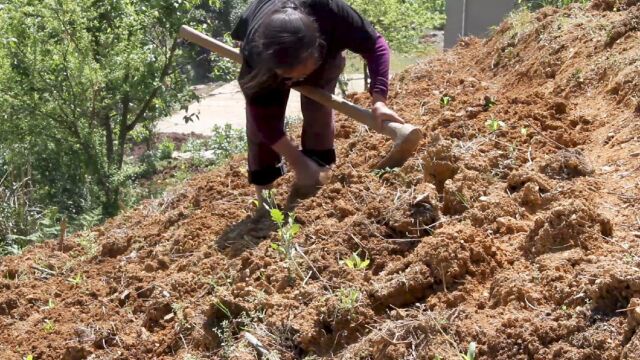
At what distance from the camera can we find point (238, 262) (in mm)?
4059

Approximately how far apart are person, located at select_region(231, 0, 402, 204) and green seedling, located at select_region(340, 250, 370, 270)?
870 mm

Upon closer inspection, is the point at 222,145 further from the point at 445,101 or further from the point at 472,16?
the point at 445,101

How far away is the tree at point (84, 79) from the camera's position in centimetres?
898

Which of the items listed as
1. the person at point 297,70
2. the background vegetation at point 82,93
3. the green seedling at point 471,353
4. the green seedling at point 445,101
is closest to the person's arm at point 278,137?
the person at point 297,70

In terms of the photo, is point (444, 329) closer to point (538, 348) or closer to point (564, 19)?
point (538, 348)

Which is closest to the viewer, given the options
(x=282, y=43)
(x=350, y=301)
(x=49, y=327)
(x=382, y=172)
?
(x=350, y=301)

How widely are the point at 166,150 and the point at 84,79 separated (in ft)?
11.3

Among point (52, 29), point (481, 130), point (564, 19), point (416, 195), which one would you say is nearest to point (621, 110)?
point (481, 130)

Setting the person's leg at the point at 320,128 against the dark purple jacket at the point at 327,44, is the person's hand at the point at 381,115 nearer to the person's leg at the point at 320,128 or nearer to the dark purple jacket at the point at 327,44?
the dark purple jacket at the point at 327,44

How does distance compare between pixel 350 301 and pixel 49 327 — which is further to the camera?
pixel 49 327

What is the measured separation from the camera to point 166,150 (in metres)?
12.4

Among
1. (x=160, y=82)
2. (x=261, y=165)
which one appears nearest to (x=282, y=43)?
(x=261, y=165)

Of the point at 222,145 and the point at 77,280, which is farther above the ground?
the point at 77,280

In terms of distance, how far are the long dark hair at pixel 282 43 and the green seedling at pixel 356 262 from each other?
89 cm
